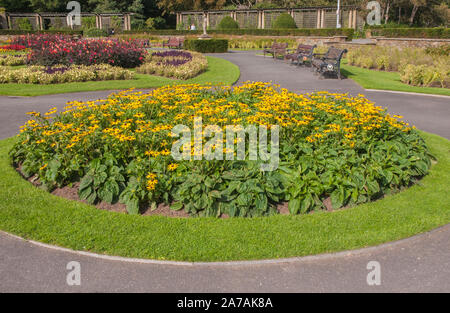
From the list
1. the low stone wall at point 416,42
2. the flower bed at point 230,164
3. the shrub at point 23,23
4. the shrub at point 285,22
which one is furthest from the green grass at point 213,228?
the shrub at point 23,23

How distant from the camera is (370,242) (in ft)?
14.7

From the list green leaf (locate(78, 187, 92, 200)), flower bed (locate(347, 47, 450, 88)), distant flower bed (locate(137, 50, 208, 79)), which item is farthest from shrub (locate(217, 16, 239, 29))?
green leaf (locate(78, 187, 92, 200))

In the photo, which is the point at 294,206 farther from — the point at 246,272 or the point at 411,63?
the point at 411,63

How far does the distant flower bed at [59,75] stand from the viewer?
1518 centimetres

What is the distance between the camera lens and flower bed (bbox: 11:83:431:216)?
5047 millimetres

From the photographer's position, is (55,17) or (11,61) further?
(55,17)

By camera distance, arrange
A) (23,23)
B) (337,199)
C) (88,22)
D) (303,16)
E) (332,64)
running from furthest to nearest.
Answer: (88,22) → (23,23) → (303,16) → (332,64) → (337,199)

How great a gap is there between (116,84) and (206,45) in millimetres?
13750

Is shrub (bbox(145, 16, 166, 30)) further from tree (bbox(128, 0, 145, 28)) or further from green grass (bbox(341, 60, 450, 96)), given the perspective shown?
green grass (bbox(341, 60, 450, 96))

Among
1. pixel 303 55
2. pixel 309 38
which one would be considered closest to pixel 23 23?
pixel 309 38

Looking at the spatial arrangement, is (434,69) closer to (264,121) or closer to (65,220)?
(264,121)

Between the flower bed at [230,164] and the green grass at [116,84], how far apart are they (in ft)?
23.6

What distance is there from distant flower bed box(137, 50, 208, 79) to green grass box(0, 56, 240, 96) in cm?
39

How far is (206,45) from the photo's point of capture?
27.1 metres
